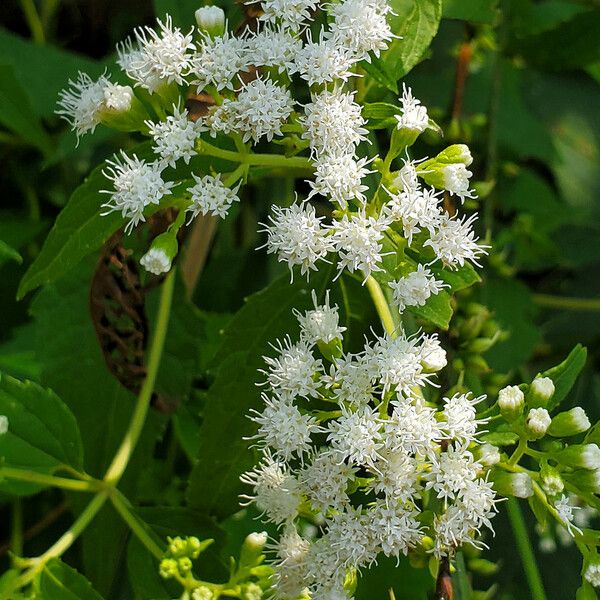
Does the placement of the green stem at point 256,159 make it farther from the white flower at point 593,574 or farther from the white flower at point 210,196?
the white flower at point 593,574

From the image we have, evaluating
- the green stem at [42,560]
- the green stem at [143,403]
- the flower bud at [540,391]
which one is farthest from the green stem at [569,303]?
the green stem at [42,560]

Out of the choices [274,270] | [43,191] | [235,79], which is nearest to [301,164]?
[235,79]

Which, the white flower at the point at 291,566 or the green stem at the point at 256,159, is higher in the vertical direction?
the green stem at the point at 256,159

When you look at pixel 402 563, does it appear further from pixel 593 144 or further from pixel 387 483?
pixel 593 144

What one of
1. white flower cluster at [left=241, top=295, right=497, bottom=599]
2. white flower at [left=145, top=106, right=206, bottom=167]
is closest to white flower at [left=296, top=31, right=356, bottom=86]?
white flower at [left=145, top=106, right=206, bottom=167]

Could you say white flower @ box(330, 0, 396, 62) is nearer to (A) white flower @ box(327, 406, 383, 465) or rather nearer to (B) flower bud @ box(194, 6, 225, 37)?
(B) flower bud @ box(194, 6, 225, 37)
